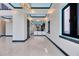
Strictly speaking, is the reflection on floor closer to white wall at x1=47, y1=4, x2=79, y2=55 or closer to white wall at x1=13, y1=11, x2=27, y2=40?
white wall at x1=47, y1=4, x2=79, y2=55

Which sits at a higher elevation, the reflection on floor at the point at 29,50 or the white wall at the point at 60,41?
the white wall at the point at 60,41

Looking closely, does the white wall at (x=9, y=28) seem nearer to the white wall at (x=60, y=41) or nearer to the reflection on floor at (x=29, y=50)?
the reflection on floor at (x=29, y=50)

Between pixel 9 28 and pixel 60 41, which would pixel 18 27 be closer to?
pixel 60 41

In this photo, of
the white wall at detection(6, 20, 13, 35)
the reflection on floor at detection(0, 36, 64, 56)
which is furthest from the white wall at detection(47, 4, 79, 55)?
the white wall at detection(6, 20, 13, 35)

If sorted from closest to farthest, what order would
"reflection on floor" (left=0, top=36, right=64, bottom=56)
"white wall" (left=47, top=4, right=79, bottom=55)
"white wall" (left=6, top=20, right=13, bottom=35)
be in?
"white wall" (left=47, top=4, right=79, bottom=55) < "reflection on floor" (left=0, top=36, right=64, bottom=56) < "white wall" (left=6, top=20, right=13, bottom=35)

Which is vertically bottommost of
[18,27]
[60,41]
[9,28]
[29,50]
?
[29,50]

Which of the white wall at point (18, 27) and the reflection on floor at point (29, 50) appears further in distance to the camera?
the white wall at point (18, 27)

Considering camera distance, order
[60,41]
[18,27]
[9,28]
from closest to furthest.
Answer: [60,41], [18,27], [9,28]

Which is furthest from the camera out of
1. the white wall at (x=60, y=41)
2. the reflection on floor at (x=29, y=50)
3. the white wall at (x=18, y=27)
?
the white wall at (x=18, y=27)

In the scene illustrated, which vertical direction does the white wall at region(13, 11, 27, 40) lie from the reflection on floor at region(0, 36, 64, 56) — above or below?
above

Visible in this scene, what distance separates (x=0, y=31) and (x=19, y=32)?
9684 millimetres

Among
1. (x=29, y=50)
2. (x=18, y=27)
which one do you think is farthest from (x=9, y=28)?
(x=29, y=50)

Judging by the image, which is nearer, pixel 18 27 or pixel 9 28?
pixel 18 27

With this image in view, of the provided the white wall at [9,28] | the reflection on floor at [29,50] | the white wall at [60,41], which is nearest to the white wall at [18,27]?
the reflection on floor at [29,50]
